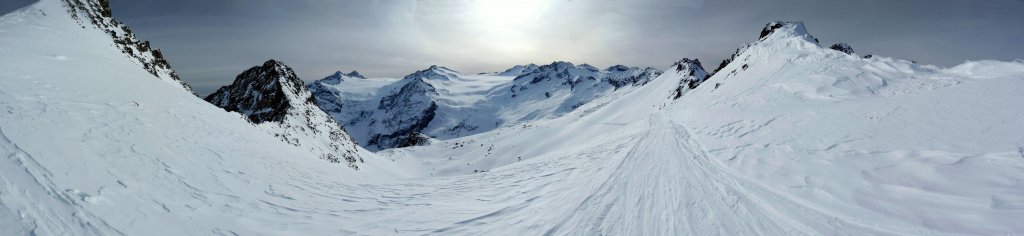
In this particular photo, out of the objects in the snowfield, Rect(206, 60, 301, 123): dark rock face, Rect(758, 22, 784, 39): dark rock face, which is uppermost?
Rect(758, 22, 784, 39): dark rock face

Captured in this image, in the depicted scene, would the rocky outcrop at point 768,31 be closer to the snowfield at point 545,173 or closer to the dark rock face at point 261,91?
the snowfield at point 545,173

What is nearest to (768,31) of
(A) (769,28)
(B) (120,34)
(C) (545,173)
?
(A) (769,28)

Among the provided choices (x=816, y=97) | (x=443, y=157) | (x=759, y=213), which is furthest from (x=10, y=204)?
(x=443, y=157)

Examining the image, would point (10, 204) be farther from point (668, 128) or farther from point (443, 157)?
point (443, 157)

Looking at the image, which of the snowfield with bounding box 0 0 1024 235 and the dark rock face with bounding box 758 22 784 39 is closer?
the snowfield with bounding box 0 0 1024 235

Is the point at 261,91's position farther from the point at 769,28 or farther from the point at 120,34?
the point at 769,28

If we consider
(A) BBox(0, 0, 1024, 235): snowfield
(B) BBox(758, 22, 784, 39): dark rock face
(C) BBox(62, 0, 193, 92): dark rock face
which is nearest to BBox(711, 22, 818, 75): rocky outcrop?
(B) BBox(758, 22, 784, 39): dark rock face

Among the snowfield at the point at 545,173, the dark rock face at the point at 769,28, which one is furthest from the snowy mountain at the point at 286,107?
the dark rock face at the point at 769,28

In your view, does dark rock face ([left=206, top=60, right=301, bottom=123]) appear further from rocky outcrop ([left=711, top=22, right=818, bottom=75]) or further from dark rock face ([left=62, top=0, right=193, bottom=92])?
rocky outcrop ([left=711, top=22, right=818, bottom=75])
